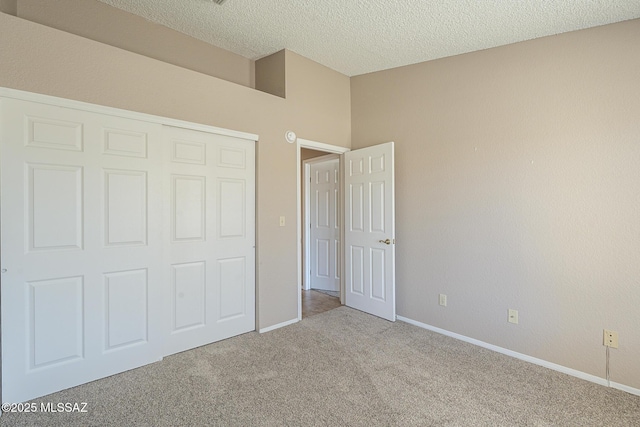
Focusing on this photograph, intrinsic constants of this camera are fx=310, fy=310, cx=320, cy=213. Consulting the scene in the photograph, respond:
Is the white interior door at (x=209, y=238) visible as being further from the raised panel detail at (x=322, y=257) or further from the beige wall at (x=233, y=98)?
the raised panel detail at (x=322, y=257)

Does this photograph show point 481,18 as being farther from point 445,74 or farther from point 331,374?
point 331,374

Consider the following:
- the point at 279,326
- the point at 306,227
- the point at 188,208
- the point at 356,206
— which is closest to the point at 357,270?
the point at 356,206

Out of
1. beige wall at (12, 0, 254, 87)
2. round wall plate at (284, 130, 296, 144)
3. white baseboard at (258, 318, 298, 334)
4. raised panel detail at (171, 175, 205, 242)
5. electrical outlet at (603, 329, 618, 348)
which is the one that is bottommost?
white baseboard at (258, 318, 298, 334)

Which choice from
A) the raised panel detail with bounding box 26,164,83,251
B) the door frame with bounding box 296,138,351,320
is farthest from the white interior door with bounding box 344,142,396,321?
the raised panel detail with bounding box 26,164,83,251

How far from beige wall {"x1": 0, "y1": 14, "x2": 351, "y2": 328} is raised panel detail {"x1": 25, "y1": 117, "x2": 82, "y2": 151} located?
0.20 meters

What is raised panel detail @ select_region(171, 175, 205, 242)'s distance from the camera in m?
2.70

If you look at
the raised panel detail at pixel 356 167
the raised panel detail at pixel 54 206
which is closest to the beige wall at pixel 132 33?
the raised panel detail at pixel 54 206

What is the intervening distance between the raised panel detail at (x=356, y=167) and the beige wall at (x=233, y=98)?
342mm

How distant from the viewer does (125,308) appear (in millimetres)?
2404

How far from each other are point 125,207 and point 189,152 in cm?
70

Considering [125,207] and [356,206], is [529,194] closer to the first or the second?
[356,206]

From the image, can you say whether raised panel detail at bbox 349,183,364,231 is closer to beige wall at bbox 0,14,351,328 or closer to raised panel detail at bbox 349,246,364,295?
raised panel detail at bbox 349,246,364,295

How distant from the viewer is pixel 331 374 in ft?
7.79

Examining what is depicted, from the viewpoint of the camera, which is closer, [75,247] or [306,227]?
[75,247]
